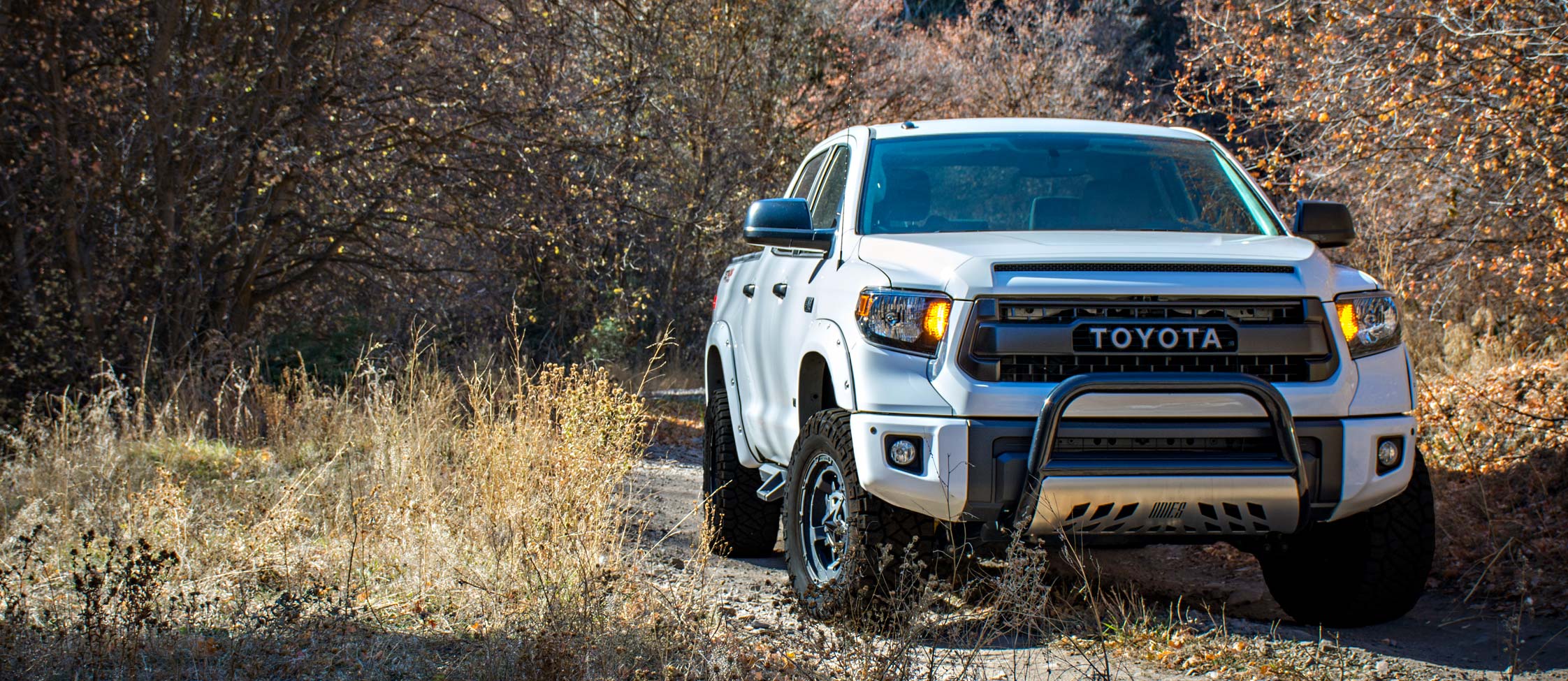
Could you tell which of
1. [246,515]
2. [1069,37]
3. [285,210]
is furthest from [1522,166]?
[1069,37]

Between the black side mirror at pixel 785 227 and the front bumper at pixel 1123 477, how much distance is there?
1124 millimetres

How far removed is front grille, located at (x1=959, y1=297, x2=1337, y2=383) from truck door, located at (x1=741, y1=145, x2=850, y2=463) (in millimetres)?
1031

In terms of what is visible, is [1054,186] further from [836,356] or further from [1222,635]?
[1222,635]

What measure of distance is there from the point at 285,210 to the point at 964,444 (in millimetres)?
7998

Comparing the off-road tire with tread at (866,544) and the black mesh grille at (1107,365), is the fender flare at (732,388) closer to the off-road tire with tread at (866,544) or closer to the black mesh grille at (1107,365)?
the off-road tire with tread at (866,544)

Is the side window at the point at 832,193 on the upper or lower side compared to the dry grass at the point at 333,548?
upper

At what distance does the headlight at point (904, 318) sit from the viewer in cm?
413

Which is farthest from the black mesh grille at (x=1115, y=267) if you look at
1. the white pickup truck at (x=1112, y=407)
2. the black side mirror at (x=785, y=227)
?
the black side mirror at (x=785, y=227)

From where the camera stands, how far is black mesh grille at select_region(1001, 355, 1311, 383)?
13.3 feet

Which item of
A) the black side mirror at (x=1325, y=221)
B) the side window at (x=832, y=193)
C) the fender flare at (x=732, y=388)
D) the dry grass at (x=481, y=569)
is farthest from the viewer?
the fender flare at (x=732, y=388)

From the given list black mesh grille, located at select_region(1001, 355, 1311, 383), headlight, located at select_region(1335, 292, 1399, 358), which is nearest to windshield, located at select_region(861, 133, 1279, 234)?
headlight, located at select_region(1335, 292, 1399, 358)

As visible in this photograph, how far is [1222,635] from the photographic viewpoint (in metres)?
4.33

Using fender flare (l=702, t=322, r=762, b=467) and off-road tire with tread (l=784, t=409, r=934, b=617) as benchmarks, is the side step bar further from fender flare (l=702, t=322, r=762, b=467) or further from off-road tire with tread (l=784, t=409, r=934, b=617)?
off-road tire with tread (l=784, t=409, r=934, b=617)

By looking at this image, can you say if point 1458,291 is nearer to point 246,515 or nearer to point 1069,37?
point 246,515
